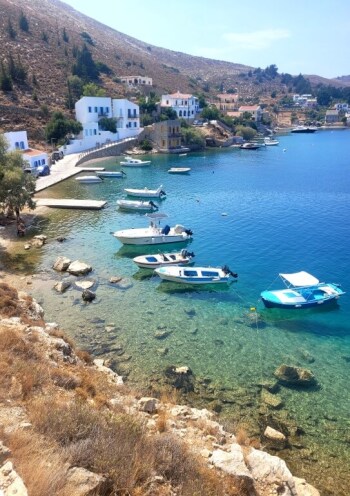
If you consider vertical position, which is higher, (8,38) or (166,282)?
(8,38)

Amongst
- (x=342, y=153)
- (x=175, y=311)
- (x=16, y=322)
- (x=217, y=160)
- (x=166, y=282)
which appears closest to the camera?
(x=16, y=322)

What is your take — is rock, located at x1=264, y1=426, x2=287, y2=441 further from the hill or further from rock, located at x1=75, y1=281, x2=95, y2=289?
the hill

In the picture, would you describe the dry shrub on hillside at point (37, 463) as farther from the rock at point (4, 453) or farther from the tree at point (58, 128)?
the tree at point (58, 128)

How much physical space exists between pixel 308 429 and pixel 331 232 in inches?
1044

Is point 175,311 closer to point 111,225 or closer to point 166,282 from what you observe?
point 166,282

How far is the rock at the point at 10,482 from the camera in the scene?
589 centimetres

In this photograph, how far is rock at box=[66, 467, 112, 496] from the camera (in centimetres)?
648

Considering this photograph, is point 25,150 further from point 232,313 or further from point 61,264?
point 232,313

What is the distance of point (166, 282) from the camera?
27062 millimetres

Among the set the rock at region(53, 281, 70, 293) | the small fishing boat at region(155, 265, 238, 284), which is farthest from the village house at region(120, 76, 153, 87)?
the rock at region(53, 281, 70, 293)

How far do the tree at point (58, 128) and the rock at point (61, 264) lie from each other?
164 feet

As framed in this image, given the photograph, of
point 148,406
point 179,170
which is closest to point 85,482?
point 148,406

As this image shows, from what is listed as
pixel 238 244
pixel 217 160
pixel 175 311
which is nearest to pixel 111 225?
pixel 238 244

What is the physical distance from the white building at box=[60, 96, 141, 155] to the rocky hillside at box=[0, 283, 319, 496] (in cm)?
6627
